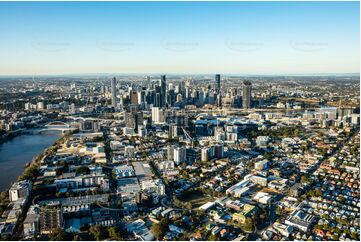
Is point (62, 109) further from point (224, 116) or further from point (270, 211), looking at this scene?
point (270, 211)

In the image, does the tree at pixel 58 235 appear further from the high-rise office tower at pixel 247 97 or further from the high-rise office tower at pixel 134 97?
the high-rise office tower at pixel 247 97

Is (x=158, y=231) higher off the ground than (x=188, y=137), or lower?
lower

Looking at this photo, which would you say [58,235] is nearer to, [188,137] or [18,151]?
[18,151]

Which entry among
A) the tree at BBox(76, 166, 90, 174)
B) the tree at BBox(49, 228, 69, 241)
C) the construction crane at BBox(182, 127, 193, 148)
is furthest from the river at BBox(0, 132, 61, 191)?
the construction crane at BBox(182, 127, 193, 148)

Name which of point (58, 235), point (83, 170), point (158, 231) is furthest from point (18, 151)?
point (158, 231)

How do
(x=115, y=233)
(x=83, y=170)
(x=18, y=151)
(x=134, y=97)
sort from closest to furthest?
(x=115, y=233) → (x=83, y=170) → (x=18, y=151) → (x=134, y=97)

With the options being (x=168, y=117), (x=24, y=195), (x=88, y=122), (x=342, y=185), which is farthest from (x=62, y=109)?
(x=342, y=185)

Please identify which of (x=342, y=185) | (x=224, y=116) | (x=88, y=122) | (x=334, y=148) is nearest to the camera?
(x=342, y=185)

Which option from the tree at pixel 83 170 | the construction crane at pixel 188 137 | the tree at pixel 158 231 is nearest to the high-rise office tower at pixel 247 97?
the construction crane at pixel 188 137
